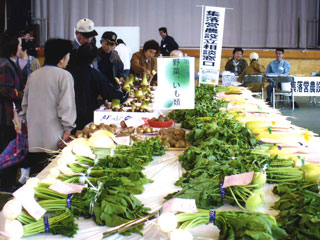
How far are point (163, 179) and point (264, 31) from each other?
51.9 feet

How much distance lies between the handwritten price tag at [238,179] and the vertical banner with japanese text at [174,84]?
167cm

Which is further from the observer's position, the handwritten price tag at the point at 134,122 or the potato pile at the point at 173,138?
the handwritten price tag at the point at 134,122

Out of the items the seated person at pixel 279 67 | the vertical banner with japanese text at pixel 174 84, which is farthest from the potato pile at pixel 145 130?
the seated person at pixel 279 67

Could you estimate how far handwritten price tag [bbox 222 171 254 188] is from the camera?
2.08 metres

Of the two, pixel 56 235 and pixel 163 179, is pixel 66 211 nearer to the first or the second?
pixel 56 235

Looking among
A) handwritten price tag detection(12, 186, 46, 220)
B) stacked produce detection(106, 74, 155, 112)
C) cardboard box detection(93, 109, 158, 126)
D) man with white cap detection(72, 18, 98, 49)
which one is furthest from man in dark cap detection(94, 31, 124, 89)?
handwritten price tag detection(12, 186, 46, 220)

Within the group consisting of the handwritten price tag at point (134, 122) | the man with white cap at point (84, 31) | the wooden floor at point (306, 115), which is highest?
the man with white cap at point (84, 31)

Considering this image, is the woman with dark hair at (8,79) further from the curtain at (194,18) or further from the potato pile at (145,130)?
the curtain at (194,18)

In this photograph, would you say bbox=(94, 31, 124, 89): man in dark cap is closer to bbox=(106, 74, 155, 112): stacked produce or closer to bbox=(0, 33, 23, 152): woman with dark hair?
bbox=(106, 74, 155, 112): stacked produce

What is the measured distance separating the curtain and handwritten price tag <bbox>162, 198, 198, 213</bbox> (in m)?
15.7

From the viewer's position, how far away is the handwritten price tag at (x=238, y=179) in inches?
81.9

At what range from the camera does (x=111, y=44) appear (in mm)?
6234

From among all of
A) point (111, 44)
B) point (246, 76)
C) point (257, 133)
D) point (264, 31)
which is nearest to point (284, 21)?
point (264, 31)

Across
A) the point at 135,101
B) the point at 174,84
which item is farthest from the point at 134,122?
the point at 135,101
